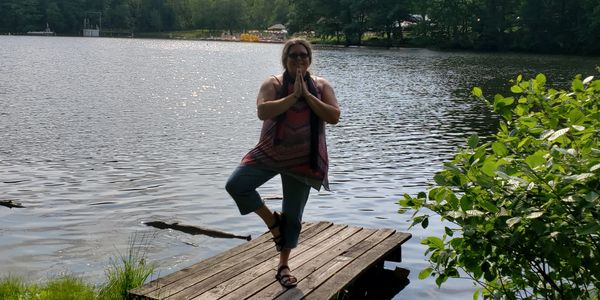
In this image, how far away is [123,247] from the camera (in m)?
9.56

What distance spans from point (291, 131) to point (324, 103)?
38 centimetres

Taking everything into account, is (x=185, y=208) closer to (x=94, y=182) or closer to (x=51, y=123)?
(x=94, y=182)

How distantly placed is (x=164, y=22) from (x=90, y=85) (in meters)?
147

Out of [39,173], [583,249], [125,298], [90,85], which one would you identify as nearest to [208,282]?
[125,298]

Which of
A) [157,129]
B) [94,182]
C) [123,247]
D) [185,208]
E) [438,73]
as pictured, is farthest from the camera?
[438,73]

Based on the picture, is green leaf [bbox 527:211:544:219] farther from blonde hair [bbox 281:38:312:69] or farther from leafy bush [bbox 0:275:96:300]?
leafy bush [bbox 0:275:96:300]

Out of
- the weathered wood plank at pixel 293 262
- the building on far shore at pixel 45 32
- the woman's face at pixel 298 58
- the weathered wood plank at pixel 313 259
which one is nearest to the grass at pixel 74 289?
the weathered wood plank at pixel 293 262

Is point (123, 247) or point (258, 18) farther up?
point (258, 18)

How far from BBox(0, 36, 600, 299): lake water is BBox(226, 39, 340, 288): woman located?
1.22 m

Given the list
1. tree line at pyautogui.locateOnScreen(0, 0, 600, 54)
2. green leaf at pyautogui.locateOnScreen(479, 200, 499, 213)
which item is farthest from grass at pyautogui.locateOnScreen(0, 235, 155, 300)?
tree line at pyautogui.locateOnScreen(0, 0, 600, 54)

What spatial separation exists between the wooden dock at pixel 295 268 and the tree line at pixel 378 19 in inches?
3302

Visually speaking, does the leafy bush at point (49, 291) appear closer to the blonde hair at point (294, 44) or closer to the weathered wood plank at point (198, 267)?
the weathered wood plank at point (198, 267)

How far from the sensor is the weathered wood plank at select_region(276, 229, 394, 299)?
234 inches

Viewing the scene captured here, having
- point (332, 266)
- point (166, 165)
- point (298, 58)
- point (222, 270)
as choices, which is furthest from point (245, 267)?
point (166, 165)
